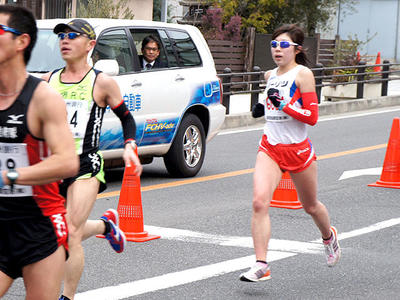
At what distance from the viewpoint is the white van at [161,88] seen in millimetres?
9953

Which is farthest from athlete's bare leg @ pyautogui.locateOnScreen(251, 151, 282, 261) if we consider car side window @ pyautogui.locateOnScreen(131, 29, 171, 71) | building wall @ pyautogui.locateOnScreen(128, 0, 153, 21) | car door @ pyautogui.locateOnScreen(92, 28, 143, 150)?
building wall @ pyautogui.locateOnScreen(128, 0, 153, 21)

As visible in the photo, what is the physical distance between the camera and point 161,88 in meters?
10.6

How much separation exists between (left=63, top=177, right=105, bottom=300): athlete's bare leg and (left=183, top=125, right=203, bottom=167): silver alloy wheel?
18.1 feet

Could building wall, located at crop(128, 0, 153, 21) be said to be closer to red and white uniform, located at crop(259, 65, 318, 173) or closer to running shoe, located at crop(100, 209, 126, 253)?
red and white uniform, located at crop(259, 65, 318, 173)

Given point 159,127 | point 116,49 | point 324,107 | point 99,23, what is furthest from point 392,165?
point 324,107

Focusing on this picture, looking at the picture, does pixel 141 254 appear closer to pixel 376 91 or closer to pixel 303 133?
pixel 303 133

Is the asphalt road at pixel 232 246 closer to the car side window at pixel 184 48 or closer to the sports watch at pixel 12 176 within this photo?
the car side window at pixel 184 48

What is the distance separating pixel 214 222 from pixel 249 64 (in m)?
20.2

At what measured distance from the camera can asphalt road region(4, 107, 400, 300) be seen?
20.5 feet

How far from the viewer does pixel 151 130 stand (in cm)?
1054

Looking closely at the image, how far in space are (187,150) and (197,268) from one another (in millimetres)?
4631

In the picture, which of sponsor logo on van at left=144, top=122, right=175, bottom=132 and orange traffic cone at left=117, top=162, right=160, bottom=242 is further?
sponsor logo on van at left=144, top=122, right=175, bottom=132

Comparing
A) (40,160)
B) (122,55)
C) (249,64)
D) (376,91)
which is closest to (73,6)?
(249,64)

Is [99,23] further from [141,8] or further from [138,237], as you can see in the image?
[141,8]
